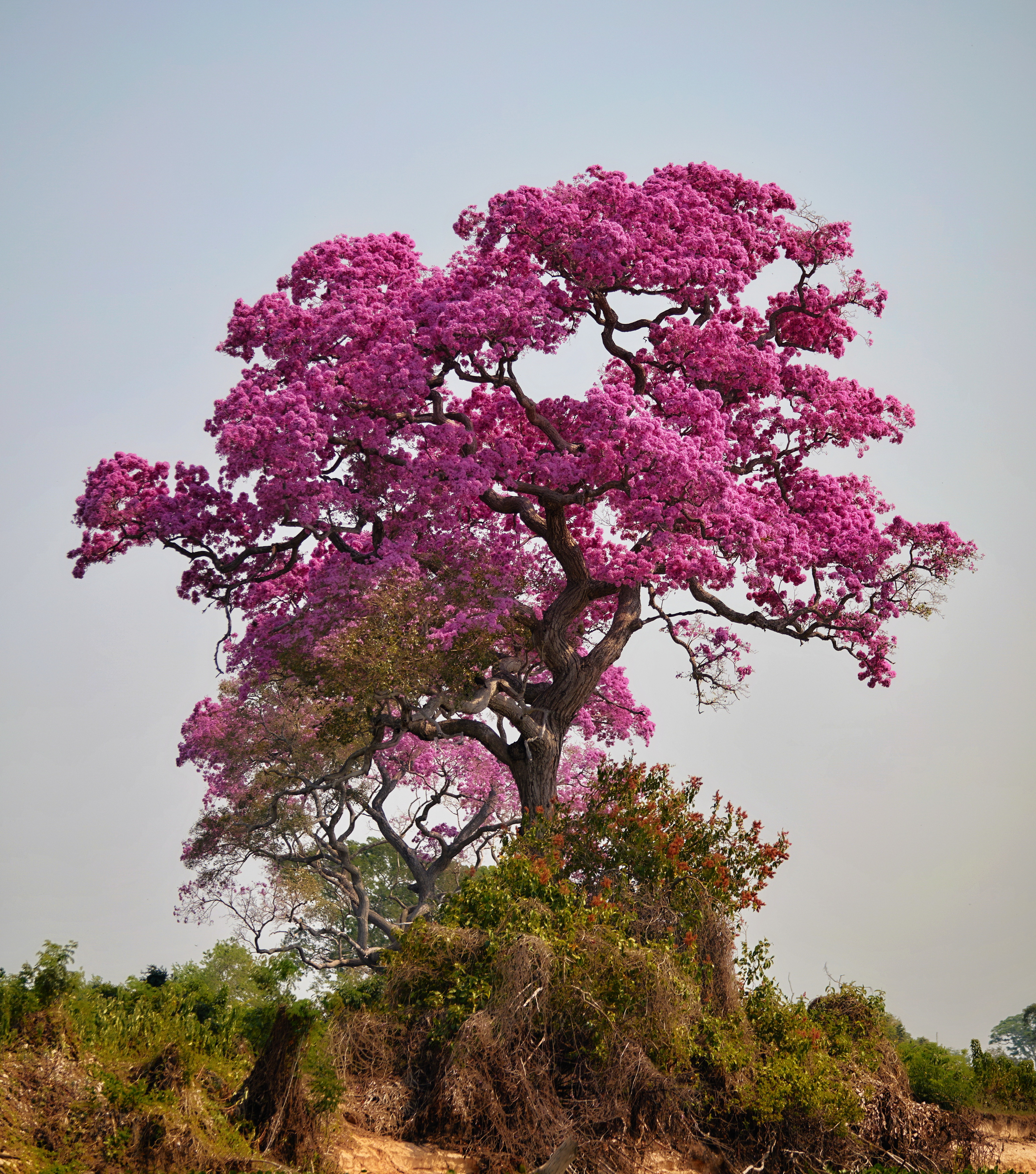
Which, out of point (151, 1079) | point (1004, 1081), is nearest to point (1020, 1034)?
point (1004, 1081)

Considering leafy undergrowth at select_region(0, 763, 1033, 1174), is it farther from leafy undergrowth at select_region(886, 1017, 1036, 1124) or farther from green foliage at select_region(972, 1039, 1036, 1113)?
green foliage at select_region(972, 1039, 1036, 1113)

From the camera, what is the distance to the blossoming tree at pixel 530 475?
17.5m

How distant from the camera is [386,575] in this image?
683 inches

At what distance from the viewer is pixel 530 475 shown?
1875 centimetres

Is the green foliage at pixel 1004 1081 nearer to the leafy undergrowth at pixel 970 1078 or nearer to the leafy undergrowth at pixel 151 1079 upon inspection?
the leafy undergrowth at pixel 970 1078

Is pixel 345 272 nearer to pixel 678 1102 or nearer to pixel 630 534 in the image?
pixel 630 534

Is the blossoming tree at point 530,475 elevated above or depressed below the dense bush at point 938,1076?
above

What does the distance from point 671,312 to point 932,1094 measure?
12.3 metres

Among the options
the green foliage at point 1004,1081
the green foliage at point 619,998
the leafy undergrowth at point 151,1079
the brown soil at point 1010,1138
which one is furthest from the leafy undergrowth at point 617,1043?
the green foliage at point 1004,1081

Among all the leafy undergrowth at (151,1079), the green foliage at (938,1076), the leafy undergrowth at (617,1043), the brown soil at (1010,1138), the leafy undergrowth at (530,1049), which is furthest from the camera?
the green foliage at (938,1076)

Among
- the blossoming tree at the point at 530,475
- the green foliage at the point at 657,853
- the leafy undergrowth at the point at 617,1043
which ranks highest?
the blossoming tree at the point at 530,475

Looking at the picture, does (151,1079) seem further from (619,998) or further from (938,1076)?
(938,1076)

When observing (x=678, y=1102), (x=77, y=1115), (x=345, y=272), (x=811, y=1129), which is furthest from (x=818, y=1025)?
(x=345, y=272)

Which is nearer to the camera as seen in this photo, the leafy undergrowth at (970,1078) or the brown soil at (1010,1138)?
the brown soil at (1010,1138)
